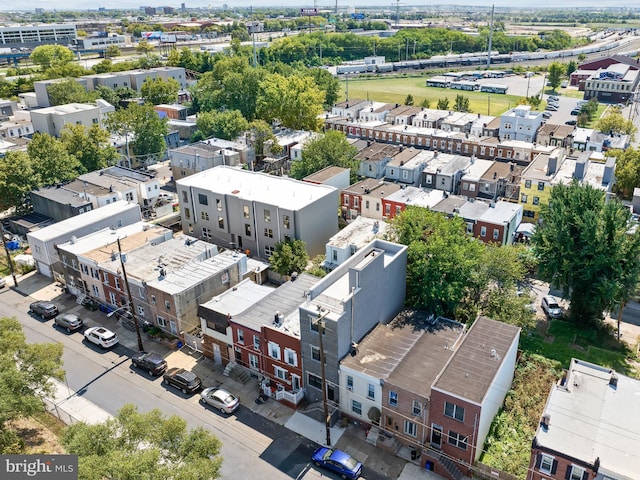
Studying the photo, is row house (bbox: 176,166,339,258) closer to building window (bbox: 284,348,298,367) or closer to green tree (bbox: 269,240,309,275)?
green tree (bbox: 269,240,309,275)

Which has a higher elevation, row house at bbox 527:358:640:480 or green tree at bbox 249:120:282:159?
green tree at bbox 249:120:282:159

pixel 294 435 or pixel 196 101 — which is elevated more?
pixel 196 101

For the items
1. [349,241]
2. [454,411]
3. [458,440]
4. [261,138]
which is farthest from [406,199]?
[458,440]

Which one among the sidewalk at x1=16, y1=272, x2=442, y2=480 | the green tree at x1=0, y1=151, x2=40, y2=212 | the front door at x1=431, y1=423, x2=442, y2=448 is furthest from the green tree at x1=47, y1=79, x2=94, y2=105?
the front door at x1=431, y1=423, x2=442, y2=448

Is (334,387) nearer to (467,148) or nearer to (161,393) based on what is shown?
(161,393)

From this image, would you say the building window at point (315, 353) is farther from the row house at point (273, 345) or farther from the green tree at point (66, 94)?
the green tree at point (66, 94)

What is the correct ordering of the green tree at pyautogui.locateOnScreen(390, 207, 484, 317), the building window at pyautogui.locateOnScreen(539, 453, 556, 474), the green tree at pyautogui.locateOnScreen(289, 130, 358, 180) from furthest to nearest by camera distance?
the green tree at pyautogui.locateOnScreen(289, 130, 358, 180) < the green tree at pyautogui.locateOnScreen(390, 207, 484, 317) < the building window at pyautogui.locateOnScreen(539, 453, 556, 474)

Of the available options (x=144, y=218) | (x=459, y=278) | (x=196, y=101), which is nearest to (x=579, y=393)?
(x=459, y=278)
